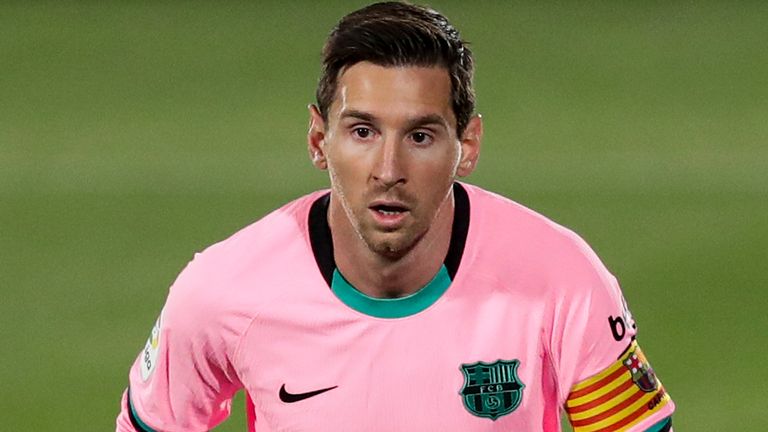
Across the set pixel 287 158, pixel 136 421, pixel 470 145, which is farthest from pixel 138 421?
pixel 287 158

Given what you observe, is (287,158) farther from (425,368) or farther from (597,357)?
(597,357)

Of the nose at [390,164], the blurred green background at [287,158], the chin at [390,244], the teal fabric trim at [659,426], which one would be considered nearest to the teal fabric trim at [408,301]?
the chin at [390,244]

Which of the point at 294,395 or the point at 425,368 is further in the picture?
the point at 294,395

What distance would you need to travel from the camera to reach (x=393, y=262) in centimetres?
402

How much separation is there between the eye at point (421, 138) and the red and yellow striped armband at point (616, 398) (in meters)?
0.68

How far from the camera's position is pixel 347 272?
13.4 feet

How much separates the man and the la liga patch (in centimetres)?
2

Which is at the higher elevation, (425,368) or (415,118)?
(415,118)

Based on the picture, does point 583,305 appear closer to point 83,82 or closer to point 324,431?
point 324,431

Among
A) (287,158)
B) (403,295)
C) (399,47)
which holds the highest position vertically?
(287,158)

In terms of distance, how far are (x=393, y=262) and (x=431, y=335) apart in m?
0.20

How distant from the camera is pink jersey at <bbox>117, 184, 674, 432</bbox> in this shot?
12.9ft

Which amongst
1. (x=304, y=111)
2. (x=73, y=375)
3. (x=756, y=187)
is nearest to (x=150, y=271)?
(x=73, y=375)

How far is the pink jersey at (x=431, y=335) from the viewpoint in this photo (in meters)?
3.94
